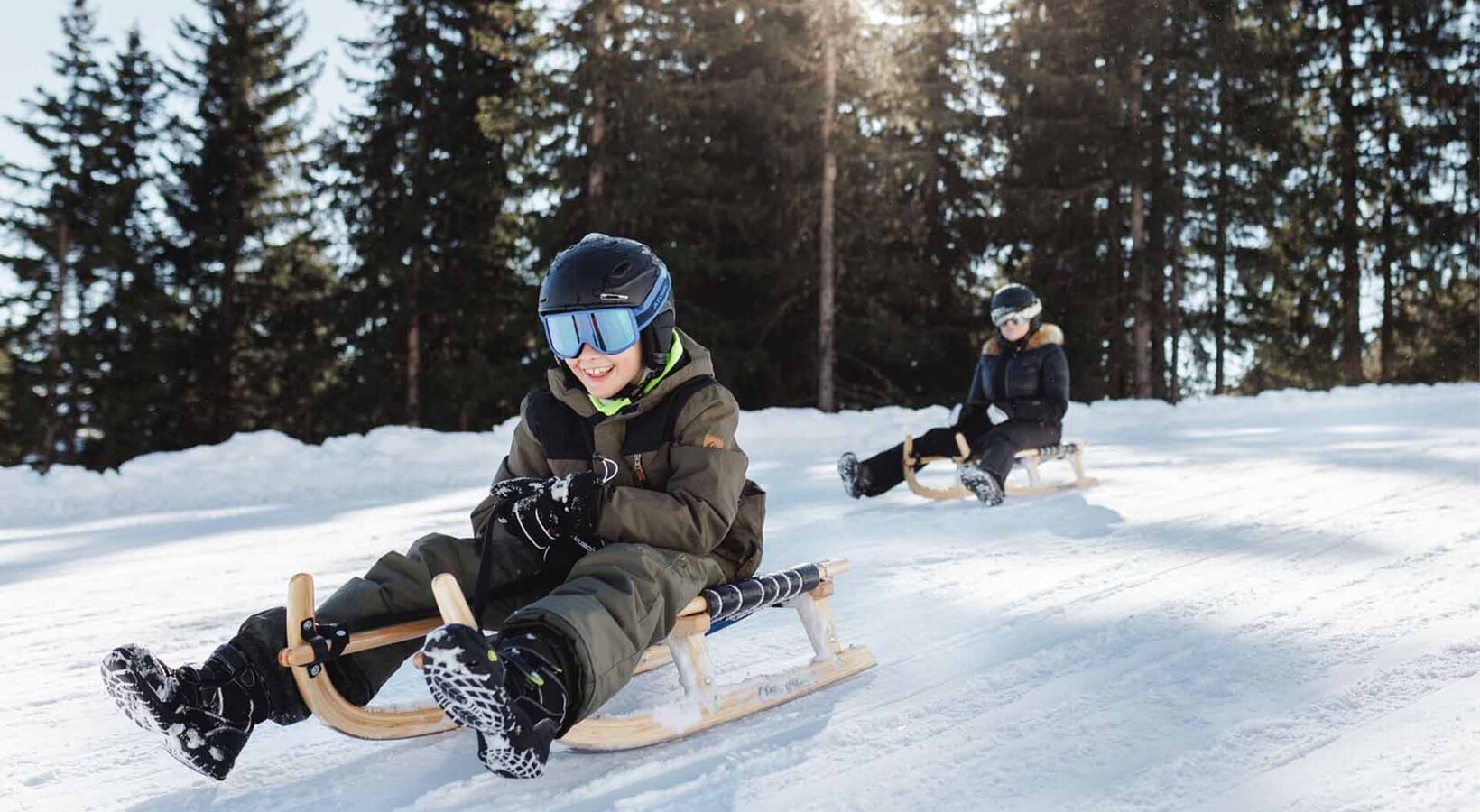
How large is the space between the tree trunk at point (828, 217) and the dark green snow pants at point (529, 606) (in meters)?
14.1

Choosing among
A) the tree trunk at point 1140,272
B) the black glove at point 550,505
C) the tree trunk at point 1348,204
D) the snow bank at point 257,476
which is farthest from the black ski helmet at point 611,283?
the tree trunk at point 1348,204

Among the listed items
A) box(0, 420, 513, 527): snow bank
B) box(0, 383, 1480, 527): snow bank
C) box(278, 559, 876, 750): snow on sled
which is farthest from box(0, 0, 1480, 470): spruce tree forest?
box(278, 559, 876, 750): snow on sled

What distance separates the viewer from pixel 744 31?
17.0 metres

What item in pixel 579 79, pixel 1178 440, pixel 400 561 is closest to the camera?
pixel 400 561

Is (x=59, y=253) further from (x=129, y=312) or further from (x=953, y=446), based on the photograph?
(x=953, y=446)

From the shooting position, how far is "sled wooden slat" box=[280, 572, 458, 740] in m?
2.26

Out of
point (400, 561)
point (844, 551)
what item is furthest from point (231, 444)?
point (400, 561)

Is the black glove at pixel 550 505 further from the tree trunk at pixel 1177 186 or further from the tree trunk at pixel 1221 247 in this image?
the tree trunk at pixel 1221 247

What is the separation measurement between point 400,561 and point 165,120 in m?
22.6

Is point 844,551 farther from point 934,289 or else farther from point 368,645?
point 934,289

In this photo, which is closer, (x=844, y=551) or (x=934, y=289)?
(x=844, y=551)

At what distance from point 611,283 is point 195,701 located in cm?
139

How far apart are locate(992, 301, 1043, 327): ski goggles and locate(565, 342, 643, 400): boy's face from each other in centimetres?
469

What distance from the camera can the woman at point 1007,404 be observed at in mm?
6750
